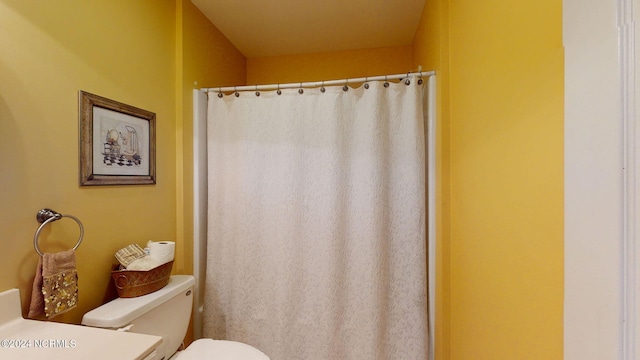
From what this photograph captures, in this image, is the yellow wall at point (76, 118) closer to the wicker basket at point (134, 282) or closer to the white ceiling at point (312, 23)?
the wicker basket at point (134, 282)

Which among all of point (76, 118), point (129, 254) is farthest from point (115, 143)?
point (129, 254)

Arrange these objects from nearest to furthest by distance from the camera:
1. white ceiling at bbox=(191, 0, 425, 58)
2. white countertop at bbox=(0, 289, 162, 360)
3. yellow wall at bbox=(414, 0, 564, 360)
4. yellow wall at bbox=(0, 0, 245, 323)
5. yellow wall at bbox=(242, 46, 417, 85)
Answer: yellow wall at bbox=(414, 0, 564, 360)
white countertop at bbox=(0, 289, 162, 360)
yellow wall at bbox=(0, 0, 245, 323)
white ceiling at bbox=(191, 0, 425, 58)
yellow wall at bbox=(242, 46, 417, 85)

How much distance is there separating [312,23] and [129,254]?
5.89ft

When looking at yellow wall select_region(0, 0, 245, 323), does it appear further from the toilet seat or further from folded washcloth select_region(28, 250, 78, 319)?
the toilet seat

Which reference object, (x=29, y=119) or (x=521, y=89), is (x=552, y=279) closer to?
(x=521, y=89)

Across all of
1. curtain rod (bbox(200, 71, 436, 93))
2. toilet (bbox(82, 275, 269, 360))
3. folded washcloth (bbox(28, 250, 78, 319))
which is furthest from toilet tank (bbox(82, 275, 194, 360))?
curtain rod (bbox(200, 71, 436, 93))

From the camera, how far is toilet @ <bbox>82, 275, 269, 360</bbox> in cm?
104

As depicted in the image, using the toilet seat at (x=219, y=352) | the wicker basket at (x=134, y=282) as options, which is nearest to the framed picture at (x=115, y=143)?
the wicker basket at (x=134, y=282)

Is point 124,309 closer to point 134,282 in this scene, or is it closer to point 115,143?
point 134,282

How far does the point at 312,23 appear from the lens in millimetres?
1923

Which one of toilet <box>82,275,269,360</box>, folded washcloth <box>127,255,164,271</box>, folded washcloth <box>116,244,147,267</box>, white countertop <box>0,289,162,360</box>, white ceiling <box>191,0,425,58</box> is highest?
white ceiling <box>191,0,425,58</box>

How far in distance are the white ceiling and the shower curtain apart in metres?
0.58
